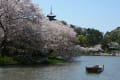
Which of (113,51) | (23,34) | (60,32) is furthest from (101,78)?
(113,51)

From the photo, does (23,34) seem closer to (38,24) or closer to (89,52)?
(38,24)

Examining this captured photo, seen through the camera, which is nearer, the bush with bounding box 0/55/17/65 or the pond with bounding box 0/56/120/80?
the pond with bounding box 0/56/120/80

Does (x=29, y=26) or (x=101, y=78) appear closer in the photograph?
(x=101, y=78)

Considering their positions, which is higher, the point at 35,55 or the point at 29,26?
the point at 29,26

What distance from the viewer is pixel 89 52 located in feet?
438

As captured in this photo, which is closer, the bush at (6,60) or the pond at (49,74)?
the pond at (49,74)

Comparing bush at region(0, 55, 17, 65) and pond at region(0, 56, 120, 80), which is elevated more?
bush at region(0, 55, 17, 65)

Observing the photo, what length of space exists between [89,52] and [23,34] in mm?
84957

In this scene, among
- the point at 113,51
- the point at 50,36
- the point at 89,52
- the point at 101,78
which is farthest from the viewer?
the point at 113,51

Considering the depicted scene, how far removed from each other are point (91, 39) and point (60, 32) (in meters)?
80.8

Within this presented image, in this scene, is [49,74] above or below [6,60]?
below

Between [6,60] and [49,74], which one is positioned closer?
[49,74]

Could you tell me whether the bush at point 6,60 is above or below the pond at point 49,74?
above

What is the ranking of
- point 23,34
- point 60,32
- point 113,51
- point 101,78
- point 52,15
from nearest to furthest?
point 101,78 < point 23,34 < point 60,32 < point 52,15 < point 113,51
